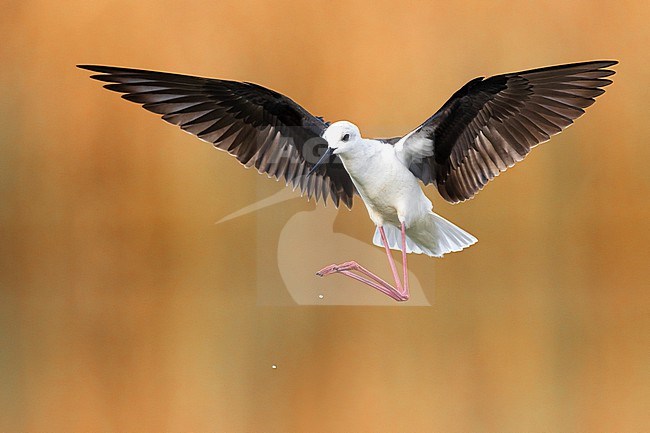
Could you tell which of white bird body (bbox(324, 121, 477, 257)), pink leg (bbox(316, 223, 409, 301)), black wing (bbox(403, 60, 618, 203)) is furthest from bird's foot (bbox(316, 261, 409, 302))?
black wing (bbox(403, 60, 618, 203))

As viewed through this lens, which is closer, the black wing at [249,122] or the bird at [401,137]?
the bird at [401,137]

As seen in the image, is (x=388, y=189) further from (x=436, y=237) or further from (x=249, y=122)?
(x=249, y=122)

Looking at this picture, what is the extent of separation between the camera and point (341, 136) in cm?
148

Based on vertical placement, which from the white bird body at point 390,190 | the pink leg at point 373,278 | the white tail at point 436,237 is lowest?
the pink leg at point 373,278

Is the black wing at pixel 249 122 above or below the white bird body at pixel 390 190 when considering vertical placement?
above

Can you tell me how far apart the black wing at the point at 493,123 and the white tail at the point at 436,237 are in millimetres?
57

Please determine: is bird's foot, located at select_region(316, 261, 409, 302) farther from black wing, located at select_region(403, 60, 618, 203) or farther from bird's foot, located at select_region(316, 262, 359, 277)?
black wing, located at select_region(403, 60, 618, 203)

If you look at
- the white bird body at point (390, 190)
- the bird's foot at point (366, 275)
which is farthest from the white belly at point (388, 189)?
the bird's foot at point (366, 275)

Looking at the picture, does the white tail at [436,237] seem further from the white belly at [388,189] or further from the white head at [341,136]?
the white head at [341,136]

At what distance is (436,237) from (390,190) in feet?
0.59

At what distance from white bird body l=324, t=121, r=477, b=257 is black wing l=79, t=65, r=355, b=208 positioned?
163 mm

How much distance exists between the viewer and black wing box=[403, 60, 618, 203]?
1621mm

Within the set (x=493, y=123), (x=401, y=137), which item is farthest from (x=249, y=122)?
(x=493, y=123)

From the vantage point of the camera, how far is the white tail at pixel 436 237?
5.61ft
